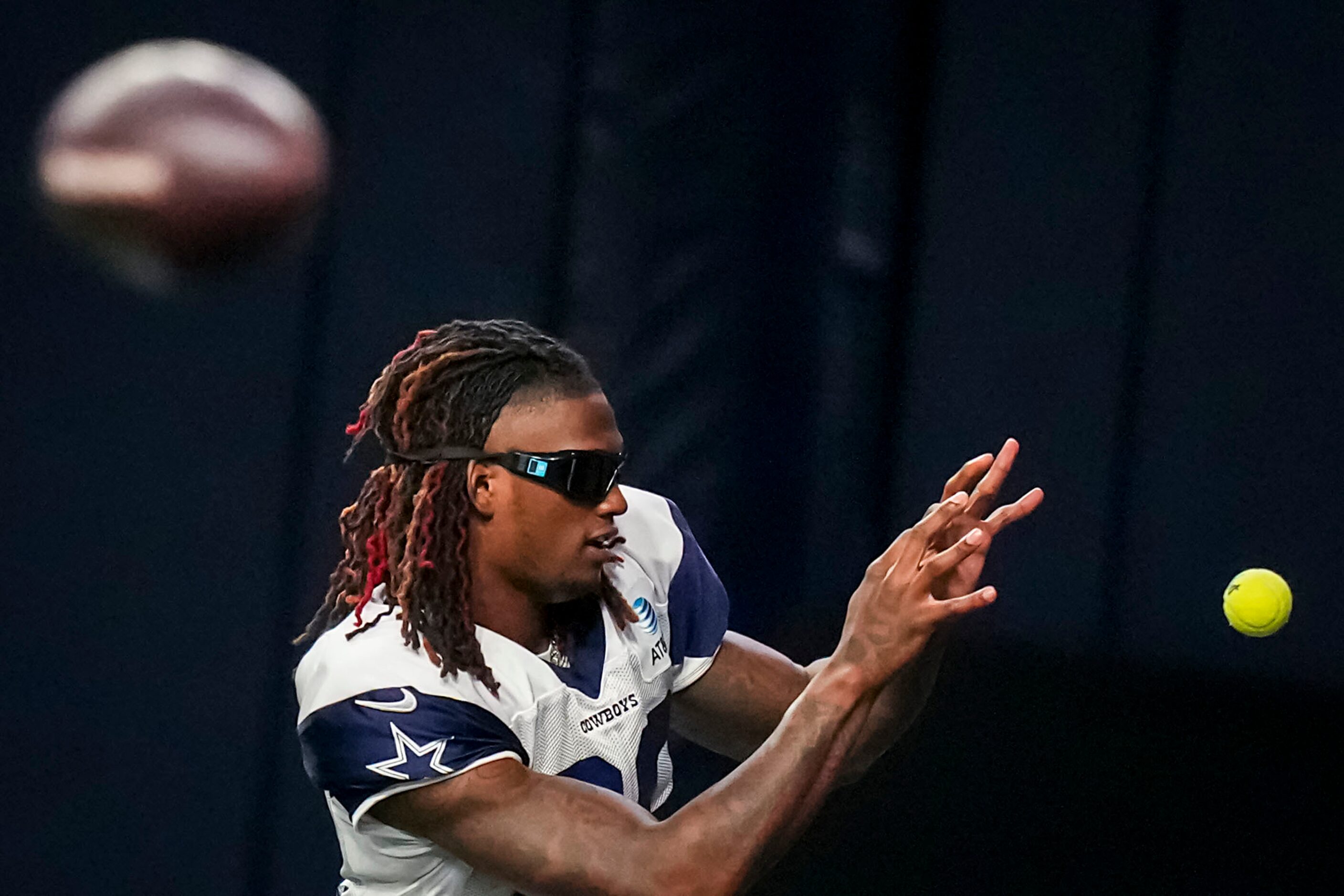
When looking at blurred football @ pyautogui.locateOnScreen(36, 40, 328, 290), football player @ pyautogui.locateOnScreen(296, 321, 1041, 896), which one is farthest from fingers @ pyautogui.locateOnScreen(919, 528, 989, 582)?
blurred football @ pyautogui.locateOnScreen(36, 40, 328, 290)

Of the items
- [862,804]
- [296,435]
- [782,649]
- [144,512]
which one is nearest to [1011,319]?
[782,649]

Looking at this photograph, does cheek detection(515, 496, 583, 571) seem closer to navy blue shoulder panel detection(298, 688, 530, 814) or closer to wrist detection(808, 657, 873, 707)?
navy blue shoulder panel detection(298, 688, 530, 814)

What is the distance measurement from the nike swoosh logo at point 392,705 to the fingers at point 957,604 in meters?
0.68

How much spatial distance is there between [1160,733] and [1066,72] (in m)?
1.84

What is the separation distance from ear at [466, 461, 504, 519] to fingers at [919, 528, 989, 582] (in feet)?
2.01

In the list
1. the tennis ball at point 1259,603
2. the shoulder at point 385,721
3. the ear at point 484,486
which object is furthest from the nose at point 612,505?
the tennis ball at point 1259,603

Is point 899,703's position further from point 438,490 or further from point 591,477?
point 438,490

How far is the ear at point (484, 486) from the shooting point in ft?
6.86

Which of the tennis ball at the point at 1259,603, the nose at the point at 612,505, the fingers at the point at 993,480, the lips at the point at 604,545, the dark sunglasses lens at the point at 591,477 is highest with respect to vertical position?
the fingers at the point at 993,480

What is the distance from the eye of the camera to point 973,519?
1973 millimetres

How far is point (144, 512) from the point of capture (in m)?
3.21

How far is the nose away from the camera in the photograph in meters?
2.09

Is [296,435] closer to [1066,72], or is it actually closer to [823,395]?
[823,395]

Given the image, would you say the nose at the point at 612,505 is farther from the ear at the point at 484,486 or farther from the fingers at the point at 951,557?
Result: the fingers at the point at 951,557
